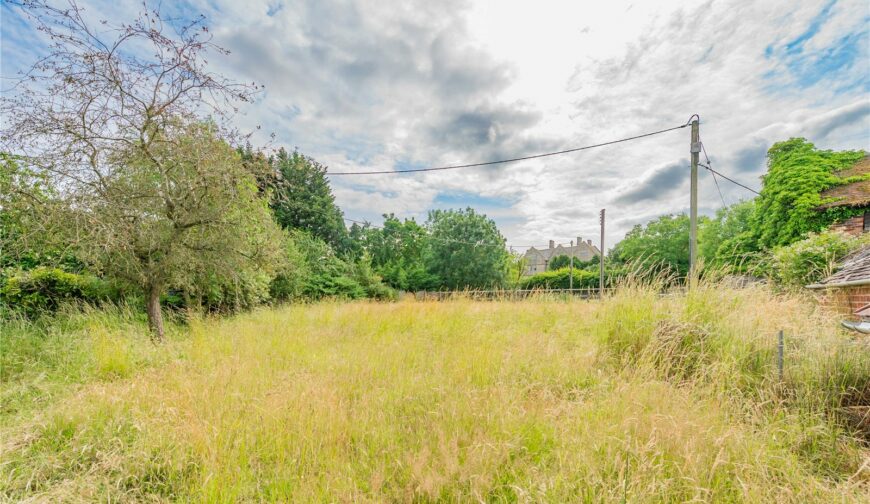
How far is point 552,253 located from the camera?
5569 centimetres

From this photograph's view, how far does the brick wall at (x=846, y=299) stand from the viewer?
16.4ft

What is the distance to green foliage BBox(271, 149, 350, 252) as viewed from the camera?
20.0 meters

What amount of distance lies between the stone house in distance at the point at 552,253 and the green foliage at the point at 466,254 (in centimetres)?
2533

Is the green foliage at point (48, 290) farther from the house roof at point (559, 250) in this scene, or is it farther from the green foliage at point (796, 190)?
the house roof at point (559, 250)

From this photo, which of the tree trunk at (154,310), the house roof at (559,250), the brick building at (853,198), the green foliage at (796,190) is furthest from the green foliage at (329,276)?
the house roof at (559,250)

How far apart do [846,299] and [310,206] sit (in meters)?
21.5

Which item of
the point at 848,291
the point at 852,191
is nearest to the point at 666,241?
the point at 852,191

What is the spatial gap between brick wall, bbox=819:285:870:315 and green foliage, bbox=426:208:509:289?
1977cm

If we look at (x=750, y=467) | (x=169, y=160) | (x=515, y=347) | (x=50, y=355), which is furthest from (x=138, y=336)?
(x=750, y=467)

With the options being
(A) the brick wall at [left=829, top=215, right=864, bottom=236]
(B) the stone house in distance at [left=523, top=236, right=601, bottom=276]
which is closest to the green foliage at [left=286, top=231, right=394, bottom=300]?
(A) the brick wall at [left=829, top=215, right=864, bottom=236]

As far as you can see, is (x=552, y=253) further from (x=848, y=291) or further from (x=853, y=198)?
(x=848, y=291)

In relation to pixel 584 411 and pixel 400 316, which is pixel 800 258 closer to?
pixel 584 411

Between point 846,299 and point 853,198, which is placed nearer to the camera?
point 846,299

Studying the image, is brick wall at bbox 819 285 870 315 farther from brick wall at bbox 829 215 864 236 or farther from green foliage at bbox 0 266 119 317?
green foliage at bbox 0 266 119 317
